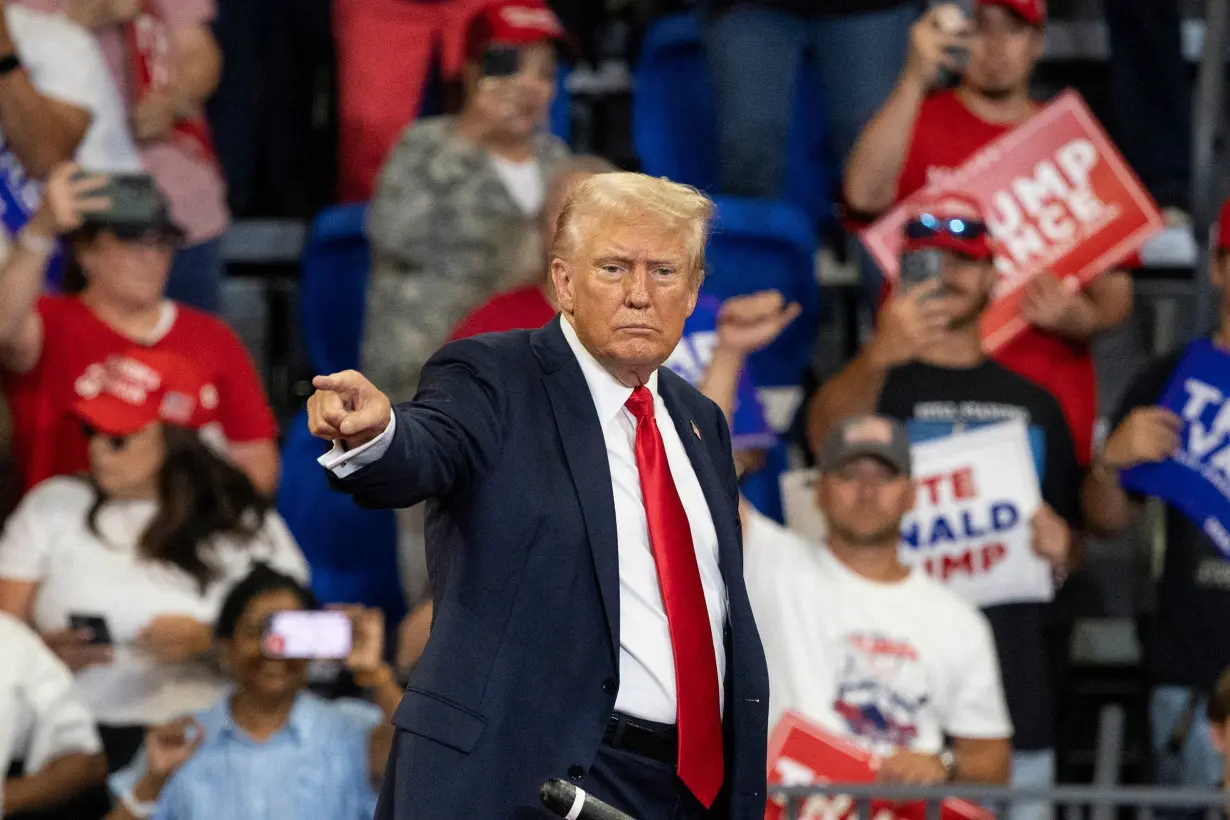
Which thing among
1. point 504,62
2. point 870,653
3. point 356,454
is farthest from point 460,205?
point 356,454

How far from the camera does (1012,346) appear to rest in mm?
5117

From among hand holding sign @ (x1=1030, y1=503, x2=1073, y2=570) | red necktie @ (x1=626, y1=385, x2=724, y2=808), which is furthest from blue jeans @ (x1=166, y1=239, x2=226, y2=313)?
red necktie @ (x1=626, y1=385, x2=724, y2=808)

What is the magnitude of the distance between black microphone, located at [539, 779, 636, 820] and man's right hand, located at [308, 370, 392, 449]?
41cm

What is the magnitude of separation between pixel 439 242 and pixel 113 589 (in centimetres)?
115

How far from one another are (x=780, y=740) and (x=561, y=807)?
194cm

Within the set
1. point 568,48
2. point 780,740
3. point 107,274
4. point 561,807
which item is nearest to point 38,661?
point 107,274

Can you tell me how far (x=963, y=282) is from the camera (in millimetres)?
4766

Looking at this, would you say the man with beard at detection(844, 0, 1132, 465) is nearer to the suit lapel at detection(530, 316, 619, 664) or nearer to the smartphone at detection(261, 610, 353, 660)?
the smartphone at detection(261, 610, 353, 660)

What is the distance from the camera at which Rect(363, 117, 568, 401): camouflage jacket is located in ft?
16.2

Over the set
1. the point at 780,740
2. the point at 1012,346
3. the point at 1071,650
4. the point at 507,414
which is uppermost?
the point at 507,414

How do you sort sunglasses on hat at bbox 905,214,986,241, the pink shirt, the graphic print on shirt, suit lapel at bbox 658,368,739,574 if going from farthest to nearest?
the pink shirt, sunglasses on hat at bbox 905,214,986,241, the graphic print on shirt, suit lapel at bbox 658,368,739,574

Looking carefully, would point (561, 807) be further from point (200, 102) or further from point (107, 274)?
point (200, 102)

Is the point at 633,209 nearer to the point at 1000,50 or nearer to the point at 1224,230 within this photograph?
the point at 1224,230

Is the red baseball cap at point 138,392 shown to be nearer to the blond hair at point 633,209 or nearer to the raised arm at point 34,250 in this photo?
the raised arm at point 34,250
